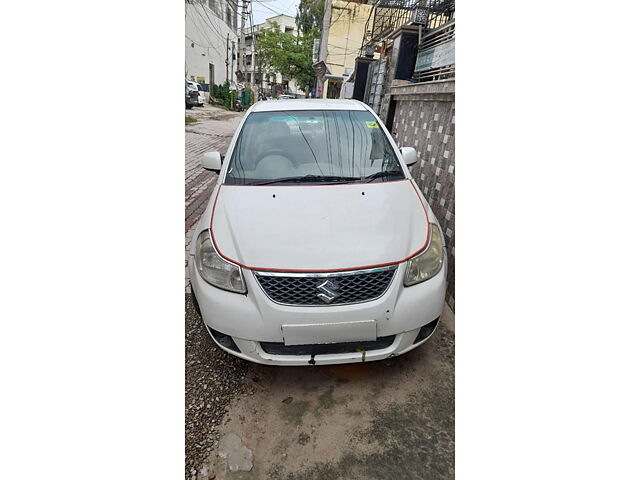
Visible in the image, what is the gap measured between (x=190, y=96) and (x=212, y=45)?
35.7 ft

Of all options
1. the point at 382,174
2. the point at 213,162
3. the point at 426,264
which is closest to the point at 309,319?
the point at 426,264

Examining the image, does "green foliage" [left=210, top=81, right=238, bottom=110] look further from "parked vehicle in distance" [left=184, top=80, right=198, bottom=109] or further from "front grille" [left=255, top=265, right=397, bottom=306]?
"front grille" [left=255, top=265, right=397, bottom=306]

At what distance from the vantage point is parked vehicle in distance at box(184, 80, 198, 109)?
62.7ft

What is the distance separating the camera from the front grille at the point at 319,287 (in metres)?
1.76

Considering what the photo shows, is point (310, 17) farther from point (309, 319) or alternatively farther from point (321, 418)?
point (321, 418)

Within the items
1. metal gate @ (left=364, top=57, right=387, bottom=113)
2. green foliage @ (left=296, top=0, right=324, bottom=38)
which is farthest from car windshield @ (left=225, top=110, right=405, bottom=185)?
green foliage @ (left=296, top=0, right=324, bottom=38)

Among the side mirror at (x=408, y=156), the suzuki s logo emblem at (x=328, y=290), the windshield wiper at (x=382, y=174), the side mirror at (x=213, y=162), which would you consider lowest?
the suzuki s logo emblem at (x=328, y=290)

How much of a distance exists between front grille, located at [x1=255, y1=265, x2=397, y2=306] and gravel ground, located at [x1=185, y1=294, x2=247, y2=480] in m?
0.72

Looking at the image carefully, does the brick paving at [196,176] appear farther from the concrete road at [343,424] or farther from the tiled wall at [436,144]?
the tiled wall at [436,144]

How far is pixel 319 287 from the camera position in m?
1.75

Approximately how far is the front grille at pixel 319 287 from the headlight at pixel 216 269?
131mm

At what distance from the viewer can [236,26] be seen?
2894 cm

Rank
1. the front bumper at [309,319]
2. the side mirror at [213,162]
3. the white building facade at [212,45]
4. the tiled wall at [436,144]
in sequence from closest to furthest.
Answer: the front bumper at [309,319], the side mirror at [213,162], the tiled wall at [436,144], the white building facade at [212,45]

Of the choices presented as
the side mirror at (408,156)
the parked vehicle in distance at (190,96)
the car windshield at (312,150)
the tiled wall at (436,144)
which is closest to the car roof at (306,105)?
the car windshield at (312,150)
